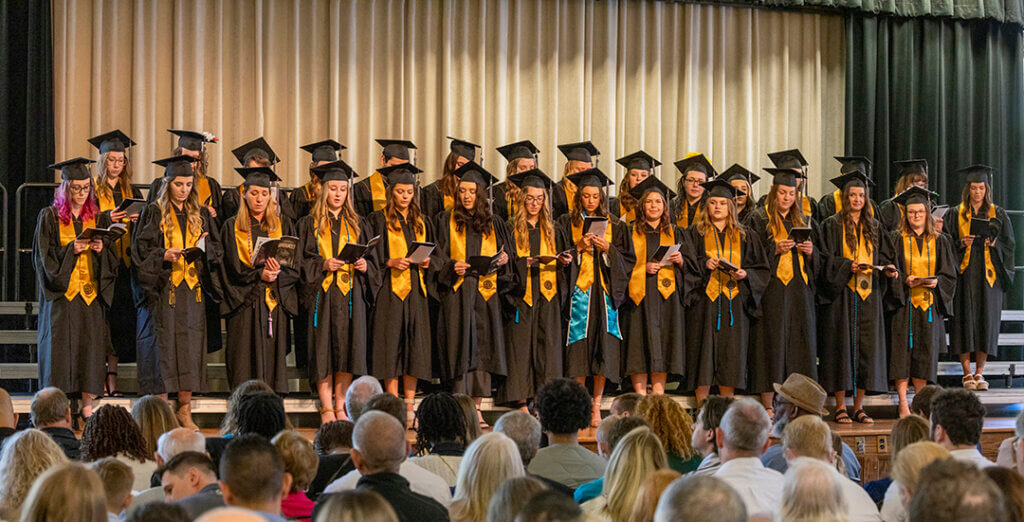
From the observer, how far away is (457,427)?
5.04m

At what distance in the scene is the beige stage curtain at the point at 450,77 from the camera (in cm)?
1102

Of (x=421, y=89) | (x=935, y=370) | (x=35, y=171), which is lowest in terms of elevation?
(x=935, y=370)

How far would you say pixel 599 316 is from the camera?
8.61m

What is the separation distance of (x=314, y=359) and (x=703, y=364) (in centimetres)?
280

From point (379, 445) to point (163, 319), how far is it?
4.45 meters

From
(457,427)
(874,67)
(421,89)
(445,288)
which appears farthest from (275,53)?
(457,427)

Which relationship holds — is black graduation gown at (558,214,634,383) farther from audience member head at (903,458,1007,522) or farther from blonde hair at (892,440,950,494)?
audience member head at (903,458,1007,522)

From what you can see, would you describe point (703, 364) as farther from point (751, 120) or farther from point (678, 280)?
point (751, 120)

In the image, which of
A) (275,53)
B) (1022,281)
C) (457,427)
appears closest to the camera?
(457,427)

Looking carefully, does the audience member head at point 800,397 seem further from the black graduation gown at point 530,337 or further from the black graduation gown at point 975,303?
the black graduation gown at point 975,303

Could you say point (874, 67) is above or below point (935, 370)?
above

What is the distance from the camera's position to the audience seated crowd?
9.25 ft

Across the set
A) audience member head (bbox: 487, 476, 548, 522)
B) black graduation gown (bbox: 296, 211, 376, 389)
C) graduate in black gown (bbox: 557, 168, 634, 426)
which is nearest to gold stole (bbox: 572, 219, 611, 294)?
graduate in black gown (bbox: 557, 168, 634, 426)

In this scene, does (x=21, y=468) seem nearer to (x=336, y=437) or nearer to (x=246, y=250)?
(x=336, y=437)
